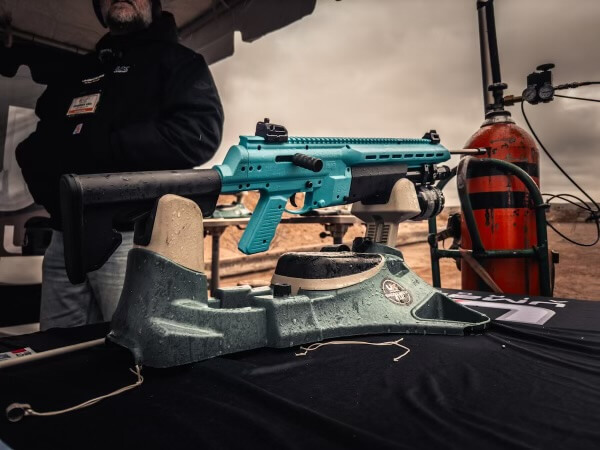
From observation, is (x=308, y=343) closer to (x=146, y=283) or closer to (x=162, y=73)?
(x=146, y=283)

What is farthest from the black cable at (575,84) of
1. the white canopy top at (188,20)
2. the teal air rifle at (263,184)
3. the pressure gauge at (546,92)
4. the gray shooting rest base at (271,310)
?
the gray shooting rest base at (271,310)

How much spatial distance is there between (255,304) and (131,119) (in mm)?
721

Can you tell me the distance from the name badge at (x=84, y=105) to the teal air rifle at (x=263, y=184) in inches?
23.5

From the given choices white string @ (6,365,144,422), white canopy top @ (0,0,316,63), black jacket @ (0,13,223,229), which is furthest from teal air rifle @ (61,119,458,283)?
white canopy top @ (0,0,316,63)

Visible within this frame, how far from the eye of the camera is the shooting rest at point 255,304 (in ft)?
2.50

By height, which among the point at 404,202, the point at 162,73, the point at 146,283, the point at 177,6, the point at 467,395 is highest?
the point at 177,6

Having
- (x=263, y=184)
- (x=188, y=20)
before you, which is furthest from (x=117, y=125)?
(x=188, y=20)

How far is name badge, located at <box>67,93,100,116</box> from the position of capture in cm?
123

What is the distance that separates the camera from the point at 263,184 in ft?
3.12

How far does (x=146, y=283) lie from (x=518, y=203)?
172cm

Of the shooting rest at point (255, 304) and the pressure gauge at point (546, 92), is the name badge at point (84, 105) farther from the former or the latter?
the pressure gauge at point (546, 92)

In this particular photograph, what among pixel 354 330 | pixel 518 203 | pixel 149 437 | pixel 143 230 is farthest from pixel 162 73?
pixel 518 203

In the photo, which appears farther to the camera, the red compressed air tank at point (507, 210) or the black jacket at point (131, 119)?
→ the red compressed air tank at point (507, 210)

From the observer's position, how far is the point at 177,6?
2168mm
